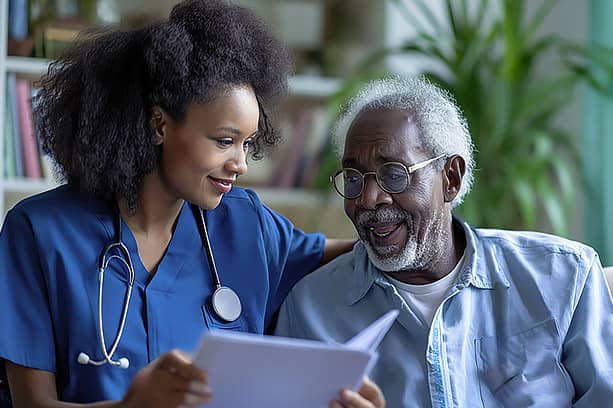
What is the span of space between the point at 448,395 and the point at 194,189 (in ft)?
1.94

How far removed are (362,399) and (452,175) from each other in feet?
2.05

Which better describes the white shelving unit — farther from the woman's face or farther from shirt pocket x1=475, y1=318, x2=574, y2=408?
shirt pocket x1=475, y1=318, x2=574, y2=408

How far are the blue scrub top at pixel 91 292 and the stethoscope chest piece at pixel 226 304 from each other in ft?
0.06

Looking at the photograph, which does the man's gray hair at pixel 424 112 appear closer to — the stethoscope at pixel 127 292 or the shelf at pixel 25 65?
the stethoscope at pixel 127 292

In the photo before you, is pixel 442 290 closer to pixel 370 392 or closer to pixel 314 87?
pixel 370 392

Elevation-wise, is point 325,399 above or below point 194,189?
below

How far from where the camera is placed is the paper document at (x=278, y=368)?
4.09 feet

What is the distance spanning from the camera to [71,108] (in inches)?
67.7

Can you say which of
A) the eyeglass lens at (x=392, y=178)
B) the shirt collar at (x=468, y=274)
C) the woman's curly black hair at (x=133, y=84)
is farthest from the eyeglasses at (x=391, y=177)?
the woman's curly black hair at (x=133, y=84)

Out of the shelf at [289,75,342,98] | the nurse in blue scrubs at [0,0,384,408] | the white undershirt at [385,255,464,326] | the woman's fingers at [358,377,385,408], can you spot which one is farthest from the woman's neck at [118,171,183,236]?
the shelf at [289,75,342,98]

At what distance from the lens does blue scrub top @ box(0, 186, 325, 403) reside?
64.4 inches

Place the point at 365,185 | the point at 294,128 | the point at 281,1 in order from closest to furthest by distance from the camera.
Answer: the point at 365,185, the point at 294,128, the point at 281,1

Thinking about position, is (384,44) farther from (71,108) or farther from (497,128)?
(71,108)

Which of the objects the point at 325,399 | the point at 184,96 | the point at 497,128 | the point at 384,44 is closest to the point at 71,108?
the point at 184,96
